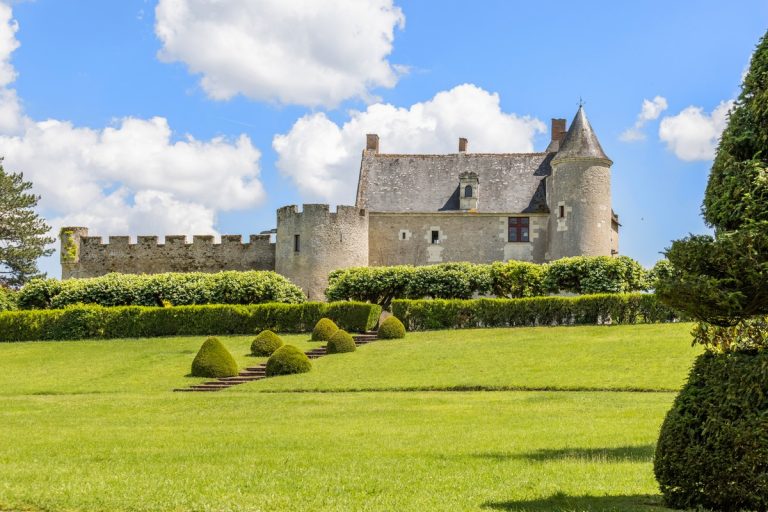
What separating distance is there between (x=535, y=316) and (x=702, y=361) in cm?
2678

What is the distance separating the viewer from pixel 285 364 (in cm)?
2683


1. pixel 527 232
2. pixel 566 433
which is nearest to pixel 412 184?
pixel 527 232

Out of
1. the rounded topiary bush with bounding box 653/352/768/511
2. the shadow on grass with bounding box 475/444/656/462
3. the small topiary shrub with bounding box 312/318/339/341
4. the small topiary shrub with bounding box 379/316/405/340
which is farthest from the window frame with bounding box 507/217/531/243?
the rounded topiary bush with bounding box 653/352/768/511

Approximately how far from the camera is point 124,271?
44938 millimetres

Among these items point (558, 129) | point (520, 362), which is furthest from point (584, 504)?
point (558, 129)

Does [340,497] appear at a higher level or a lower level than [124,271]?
lower

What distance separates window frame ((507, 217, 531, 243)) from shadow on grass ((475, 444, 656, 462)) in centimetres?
3161

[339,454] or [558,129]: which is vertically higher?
[558,129]

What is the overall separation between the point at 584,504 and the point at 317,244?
33905mm

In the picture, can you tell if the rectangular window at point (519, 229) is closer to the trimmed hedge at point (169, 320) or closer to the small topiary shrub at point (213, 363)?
the trimmed hedge at point (169, 320)

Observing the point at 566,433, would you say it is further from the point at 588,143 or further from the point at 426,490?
the point at 588,143

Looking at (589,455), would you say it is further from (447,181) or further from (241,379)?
(447,181)

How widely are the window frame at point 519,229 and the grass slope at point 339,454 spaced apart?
916 inches

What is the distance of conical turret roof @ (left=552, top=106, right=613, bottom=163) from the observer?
41.2 m
